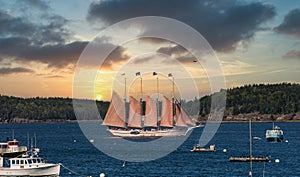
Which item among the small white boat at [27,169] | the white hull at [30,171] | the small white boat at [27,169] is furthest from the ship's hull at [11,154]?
the white hull at [30,171]

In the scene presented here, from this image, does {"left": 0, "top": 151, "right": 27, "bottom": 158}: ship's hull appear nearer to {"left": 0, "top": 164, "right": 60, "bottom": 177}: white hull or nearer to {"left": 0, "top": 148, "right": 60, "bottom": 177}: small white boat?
{"left": 0, "top": 148, "right": 60, "bottom": 177}: small white boat

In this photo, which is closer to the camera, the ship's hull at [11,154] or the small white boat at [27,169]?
the small white boat at [27,169]

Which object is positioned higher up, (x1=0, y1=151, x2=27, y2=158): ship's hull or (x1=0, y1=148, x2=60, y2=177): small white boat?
(x1=0, y1=151, x2=27, y2=158): ship's hull

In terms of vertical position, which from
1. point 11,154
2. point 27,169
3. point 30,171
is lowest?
point 30,171

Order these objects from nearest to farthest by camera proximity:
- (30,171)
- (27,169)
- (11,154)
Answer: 1. (27,169)
2. (30,171)
3. (11,154)

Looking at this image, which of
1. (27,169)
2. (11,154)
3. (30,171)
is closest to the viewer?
(27,169)

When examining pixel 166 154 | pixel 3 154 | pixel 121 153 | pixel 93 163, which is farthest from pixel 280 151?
pixel 3 154

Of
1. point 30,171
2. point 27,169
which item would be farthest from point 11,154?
point 27,169

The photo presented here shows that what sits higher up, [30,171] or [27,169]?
[27,169]

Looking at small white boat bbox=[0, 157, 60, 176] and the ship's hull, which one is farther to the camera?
the ship's hull

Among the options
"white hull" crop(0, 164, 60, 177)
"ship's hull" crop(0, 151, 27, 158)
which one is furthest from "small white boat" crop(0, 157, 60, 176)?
"ship's hull" crop(0, 151, 27, 158)

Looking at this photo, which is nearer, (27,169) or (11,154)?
(27,169)

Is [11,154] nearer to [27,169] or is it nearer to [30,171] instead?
[30,171]

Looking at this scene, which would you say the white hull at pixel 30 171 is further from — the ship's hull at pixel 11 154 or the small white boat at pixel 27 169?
the ship's hull at pixel 11 154
